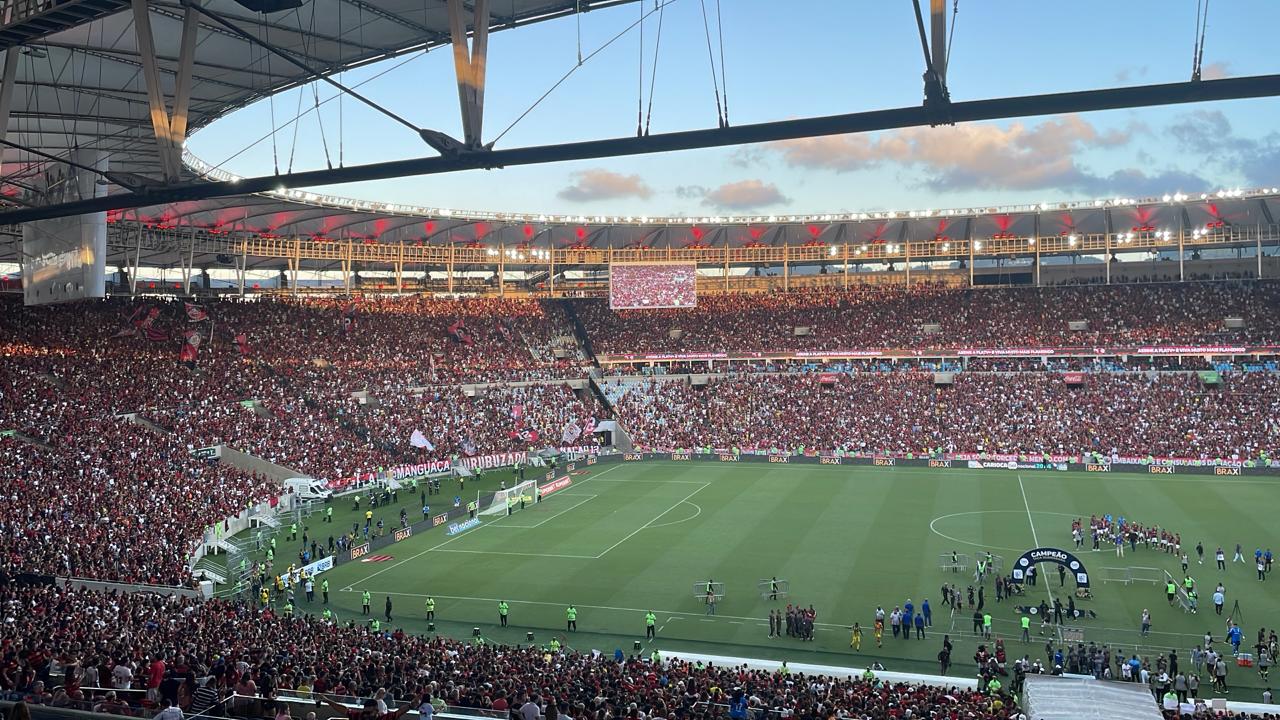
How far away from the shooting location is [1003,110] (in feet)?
34.3

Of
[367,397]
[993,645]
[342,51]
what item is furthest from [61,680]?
[367,397]

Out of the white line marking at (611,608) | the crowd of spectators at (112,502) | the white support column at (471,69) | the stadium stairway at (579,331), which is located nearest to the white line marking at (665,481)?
the crowd of spectators at (112,502)

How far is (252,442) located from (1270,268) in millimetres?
73288

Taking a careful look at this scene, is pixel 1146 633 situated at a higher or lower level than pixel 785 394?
lower

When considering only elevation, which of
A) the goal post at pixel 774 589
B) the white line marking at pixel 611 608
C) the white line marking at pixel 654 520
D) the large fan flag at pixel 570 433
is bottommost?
the white line marking at pixel 611 608

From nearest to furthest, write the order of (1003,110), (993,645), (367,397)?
(1003,110) → (993,645) → (367,397)

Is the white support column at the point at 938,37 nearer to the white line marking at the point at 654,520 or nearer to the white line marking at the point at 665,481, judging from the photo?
the white line marking at the point at 654,520

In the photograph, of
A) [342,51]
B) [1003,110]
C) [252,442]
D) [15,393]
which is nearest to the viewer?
[1003,110]

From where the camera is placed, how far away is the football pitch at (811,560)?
27266mm

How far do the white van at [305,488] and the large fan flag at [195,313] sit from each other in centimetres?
1856

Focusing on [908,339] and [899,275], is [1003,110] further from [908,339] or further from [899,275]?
[899,275]

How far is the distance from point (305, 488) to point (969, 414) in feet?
137

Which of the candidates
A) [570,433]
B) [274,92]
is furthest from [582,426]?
[274,92]

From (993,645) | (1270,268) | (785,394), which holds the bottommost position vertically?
(993,645)
